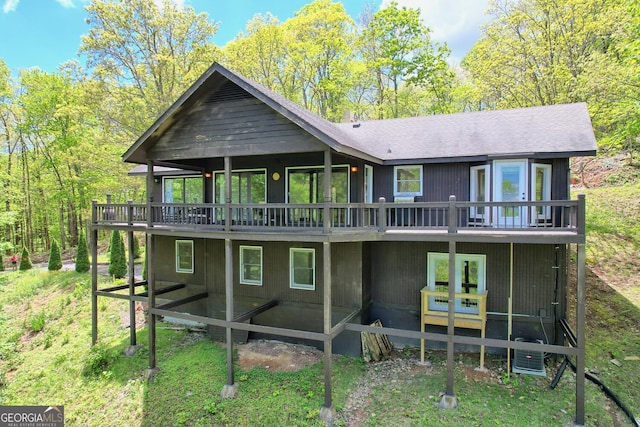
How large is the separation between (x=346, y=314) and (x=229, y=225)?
458 cm

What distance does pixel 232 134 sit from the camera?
9.91m

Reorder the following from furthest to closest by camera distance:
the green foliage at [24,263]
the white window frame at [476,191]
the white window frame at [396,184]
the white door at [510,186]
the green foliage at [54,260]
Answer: the green foliage at [24,263] < the green foliage at [54,260] < the white window frame at [396,184] < the white window frame at [476,191] < the white door at [510,186]

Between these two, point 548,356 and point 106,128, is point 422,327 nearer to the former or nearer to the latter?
point 548,356

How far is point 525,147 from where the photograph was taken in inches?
389

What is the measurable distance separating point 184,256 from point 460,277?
1062 centimetres

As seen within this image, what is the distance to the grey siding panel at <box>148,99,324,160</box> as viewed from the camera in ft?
30.5

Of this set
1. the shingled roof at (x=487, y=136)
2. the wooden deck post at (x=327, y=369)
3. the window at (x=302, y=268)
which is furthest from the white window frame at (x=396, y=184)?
the wooden deck post at (x=327, y=369)

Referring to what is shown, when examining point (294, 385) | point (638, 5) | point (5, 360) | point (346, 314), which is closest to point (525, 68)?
point (638, 5)

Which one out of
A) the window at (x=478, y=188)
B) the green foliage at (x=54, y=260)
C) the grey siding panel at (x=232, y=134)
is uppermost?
the grey siding panel at (x=232, y=134)

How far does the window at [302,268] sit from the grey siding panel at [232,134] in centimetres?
393

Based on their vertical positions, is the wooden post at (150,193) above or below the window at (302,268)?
above

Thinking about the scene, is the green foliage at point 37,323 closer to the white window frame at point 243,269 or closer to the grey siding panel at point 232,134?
the white window frame at point 243,269

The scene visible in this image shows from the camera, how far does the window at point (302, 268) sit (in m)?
11.7

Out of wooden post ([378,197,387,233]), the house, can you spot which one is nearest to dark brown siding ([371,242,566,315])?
the house
